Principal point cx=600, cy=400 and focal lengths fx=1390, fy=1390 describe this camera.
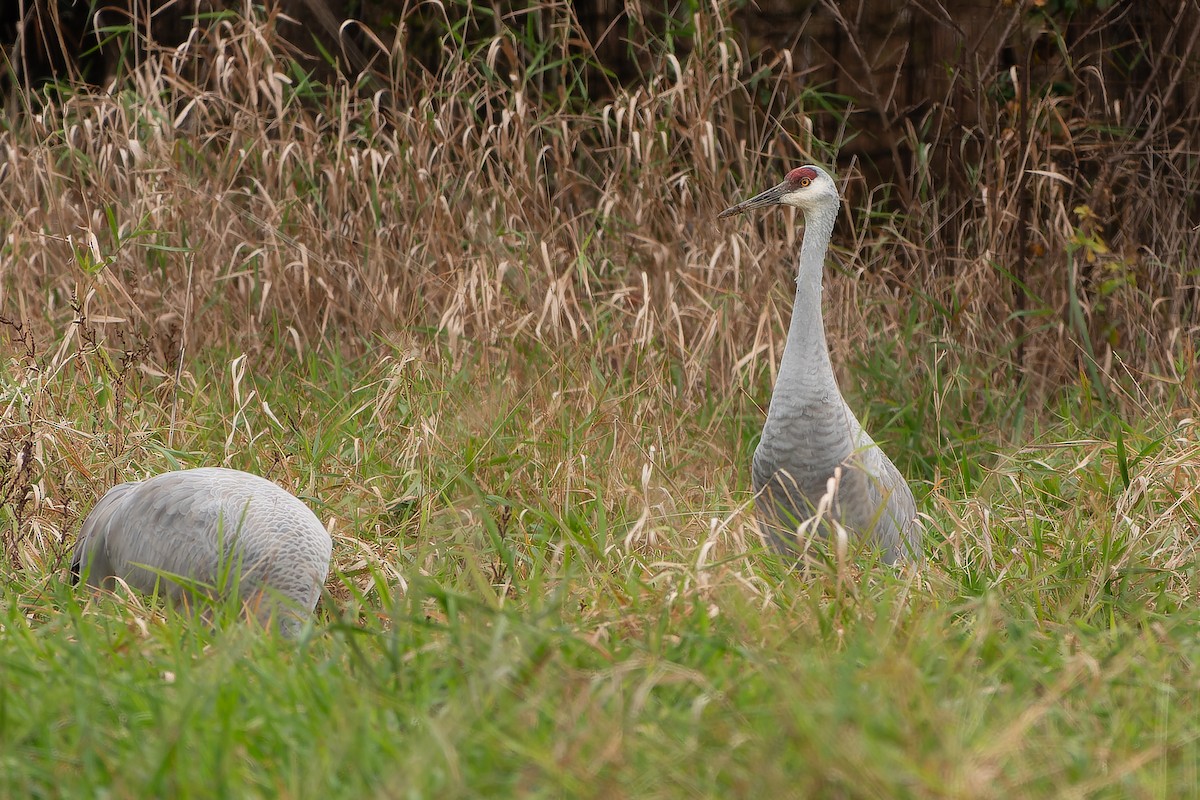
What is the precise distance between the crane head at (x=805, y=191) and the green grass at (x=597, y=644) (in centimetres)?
71

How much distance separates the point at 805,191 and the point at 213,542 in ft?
5.89

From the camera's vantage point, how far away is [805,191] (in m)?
3.73

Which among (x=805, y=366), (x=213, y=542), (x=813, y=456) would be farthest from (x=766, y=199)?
(x=213, y=542)

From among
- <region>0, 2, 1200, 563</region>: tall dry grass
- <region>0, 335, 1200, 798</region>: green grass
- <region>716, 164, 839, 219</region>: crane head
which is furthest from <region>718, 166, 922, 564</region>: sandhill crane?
<region>0, 2, 1200, 563</region>: tall dry grass

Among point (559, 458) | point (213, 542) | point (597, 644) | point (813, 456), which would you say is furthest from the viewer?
point (559, 458)

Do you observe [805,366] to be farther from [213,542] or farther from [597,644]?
Result: [213,542]

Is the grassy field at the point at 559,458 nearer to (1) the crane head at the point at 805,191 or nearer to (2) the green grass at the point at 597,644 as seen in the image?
(2) the green grass at the point at 597,644

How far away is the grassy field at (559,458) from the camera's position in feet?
6.49

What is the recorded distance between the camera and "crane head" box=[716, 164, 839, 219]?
3723 mm

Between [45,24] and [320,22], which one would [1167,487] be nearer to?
[320,22]

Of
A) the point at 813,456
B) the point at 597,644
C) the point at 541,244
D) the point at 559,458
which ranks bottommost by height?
the point at 559,458

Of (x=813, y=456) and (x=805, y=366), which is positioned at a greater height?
(x=805, y=366)

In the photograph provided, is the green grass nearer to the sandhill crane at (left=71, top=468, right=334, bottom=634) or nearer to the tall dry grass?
the sandhill crane at (left=71, top=468, right=334, bottom=634)

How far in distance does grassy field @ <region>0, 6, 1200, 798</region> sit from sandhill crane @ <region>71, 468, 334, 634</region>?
0.38 feet
